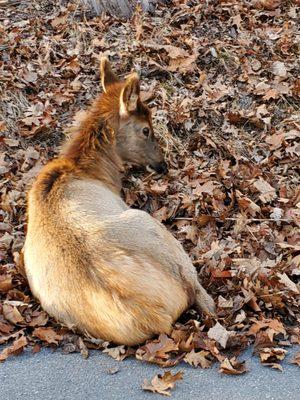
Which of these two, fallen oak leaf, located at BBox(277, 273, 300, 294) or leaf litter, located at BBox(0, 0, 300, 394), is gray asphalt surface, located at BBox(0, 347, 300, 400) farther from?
fallen oak leaf, located at BBox(277, 273, 300, 294)

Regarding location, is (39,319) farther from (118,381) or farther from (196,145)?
(196,145)

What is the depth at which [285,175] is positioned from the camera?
30.3 ft

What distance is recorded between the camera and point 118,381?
5797mm

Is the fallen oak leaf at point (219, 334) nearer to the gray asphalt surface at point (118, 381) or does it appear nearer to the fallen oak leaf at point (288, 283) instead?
the gray asphalt surface at point (118, 381)

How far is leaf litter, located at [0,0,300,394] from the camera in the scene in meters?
6.44

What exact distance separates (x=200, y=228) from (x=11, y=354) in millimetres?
2923

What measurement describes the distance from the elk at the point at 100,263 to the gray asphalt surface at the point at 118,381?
0.30 metres

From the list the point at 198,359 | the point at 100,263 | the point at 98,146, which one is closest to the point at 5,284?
the point at 100,263

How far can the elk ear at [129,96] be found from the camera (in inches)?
317

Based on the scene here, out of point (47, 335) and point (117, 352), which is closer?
point (117, 352)

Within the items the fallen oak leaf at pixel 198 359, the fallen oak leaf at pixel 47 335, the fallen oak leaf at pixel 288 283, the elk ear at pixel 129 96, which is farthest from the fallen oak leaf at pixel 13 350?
the elk ear at pixel 129 96

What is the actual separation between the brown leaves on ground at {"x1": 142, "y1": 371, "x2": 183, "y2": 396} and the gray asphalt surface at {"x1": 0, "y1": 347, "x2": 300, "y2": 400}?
4 centimetres

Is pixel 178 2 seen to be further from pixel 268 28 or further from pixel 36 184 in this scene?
pixel 36 184

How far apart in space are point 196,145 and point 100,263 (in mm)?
3989
